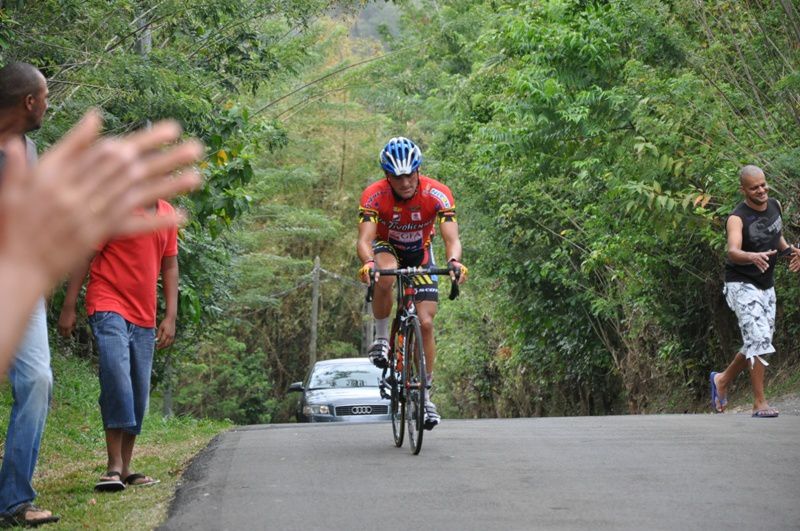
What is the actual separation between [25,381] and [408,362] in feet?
11.9

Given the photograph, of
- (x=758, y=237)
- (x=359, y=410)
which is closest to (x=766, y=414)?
(x=758, y=237)

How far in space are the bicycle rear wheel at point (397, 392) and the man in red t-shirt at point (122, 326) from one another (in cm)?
210

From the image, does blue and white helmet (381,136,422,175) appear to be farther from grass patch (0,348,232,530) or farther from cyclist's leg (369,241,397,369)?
grass patch (0,348,232,530)

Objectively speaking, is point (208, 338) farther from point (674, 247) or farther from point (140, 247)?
point (140, 247)

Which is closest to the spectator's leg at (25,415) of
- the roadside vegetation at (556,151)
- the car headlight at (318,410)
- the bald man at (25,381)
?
the bald man at (25,381)

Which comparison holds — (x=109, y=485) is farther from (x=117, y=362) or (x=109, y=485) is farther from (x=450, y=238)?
(x=450, y=238)

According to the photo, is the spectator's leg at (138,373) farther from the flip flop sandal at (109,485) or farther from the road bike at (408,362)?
the road bike at (408,362)

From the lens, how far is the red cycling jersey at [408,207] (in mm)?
9062

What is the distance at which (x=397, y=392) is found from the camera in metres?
9.26

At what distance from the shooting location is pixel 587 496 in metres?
6.59

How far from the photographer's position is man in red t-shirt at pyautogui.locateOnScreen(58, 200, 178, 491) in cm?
721

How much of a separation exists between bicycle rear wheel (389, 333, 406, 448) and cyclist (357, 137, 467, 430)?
88 millimetres

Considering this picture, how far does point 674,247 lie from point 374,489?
10843 mm

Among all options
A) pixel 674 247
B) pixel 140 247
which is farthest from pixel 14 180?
pixel 674 247
